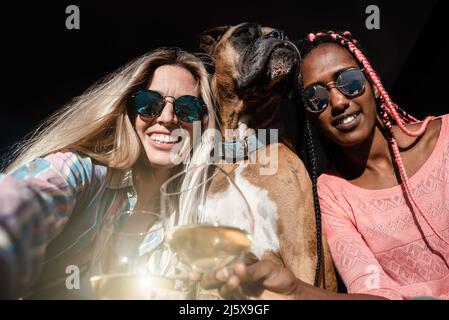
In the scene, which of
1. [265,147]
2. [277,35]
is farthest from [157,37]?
[265,147]

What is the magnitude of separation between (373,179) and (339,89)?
451mm

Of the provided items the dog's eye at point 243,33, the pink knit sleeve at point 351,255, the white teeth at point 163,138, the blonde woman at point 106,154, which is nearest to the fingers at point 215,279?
the blonde woman at point 106,154

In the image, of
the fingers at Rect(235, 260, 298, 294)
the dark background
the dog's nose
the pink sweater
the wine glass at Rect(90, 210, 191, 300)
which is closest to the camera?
the wine glass at Rect(90, 210, 191, 300)

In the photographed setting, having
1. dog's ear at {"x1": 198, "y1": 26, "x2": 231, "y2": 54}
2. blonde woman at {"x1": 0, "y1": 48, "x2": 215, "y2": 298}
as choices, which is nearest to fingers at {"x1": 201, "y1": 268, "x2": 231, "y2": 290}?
blonde woman at {"x1": 0, "y1": 48, "x2": 215, "y2": 298}

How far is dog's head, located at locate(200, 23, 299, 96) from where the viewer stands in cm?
233

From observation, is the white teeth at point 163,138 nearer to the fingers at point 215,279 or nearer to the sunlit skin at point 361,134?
the sunlit skin at point 361,134

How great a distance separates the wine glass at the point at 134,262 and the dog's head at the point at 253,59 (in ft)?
4.50

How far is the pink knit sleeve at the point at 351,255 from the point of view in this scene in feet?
5.68

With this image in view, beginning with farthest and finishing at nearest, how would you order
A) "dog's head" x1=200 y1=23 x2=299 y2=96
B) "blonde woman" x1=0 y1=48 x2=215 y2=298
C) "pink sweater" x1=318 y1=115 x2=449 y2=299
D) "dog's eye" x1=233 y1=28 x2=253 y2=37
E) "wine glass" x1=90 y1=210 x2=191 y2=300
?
"dog's eye" x1=233 y1=28 x2=253 y2=37 < "dog's head" x1=200 y1=23 x2=299 y2=96 < "pink sweater" x1=318 y1=115 x2=449 y2=299 < "blonde woman" x1=0 y1=48 x2=215 y2=298 < "wine glass" x1=90 y1=210 x2=191 y2=300

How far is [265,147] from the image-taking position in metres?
2.34

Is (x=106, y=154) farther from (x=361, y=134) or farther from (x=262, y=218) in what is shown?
(x=361, y=134)

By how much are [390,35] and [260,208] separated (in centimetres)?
212

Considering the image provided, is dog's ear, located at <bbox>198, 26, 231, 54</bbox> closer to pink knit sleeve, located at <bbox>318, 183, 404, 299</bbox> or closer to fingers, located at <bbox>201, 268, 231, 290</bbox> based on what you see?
pink knit sleeve, located at <bbox>318, 183, 404, 299</bbox>
